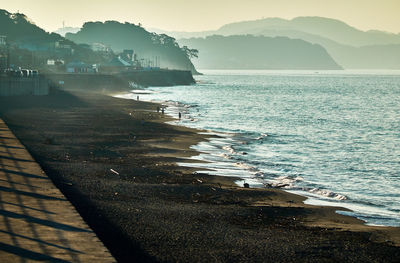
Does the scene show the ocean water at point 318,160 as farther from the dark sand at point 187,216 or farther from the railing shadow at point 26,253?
the railing shadow at point 26,253

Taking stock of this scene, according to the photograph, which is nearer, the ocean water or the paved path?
the paved path

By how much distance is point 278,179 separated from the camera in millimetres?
30281

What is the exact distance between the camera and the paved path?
13.6 meters

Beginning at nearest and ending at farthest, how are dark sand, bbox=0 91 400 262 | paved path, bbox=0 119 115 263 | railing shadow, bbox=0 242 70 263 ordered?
railing shadow, bbox=0 242 70 263 < paved path, bbox=0 119 115 263 < dark sand, bbox=0 91 400 262

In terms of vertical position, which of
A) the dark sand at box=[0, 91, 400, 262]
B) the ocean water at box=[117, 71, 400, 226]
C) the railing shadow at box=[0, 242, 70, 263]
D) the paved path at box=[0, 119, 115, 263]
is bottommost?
the ocean water at box=[117, 71, 400, 226]

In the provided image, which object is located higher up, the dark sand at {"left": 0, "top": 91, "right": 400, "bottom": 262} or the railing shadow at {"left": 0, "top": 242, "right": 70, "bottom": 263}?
the railing shadow at {"left": 0, "top": 242, "right": 70, "bottom": 263}

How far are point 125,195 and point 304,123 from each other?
5334 centimetres

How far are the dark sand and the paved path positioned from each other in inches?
29.2

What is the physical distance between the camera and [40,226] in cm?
1590

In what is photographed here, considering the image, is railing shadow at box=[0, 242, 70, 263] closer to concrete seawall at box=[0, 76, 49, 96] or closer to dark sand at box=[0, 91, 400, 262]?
dark sand at box=[0, 91, 400, 262]

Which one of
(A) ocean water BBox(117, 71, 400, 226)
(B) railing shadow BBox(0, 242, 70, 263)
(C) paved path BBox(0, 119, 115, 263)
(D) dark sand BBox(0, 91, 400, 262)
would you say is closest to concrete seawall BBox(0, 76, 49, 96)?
(A) ocean water BBox(117, 71, 400, 226)

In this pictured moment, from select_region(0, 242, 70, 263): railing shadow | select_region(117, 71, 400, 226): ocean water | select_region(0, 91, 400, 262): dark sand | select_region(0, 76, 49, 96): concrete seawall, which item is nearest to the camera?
select_region(0, 242, 70, 263): railing shadow

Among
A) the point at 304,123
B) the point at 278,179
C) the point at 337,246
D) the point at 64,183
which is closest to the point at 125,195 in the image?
the point at 64,183

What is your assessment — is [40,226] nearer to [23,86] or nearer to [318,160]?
[318,160]
